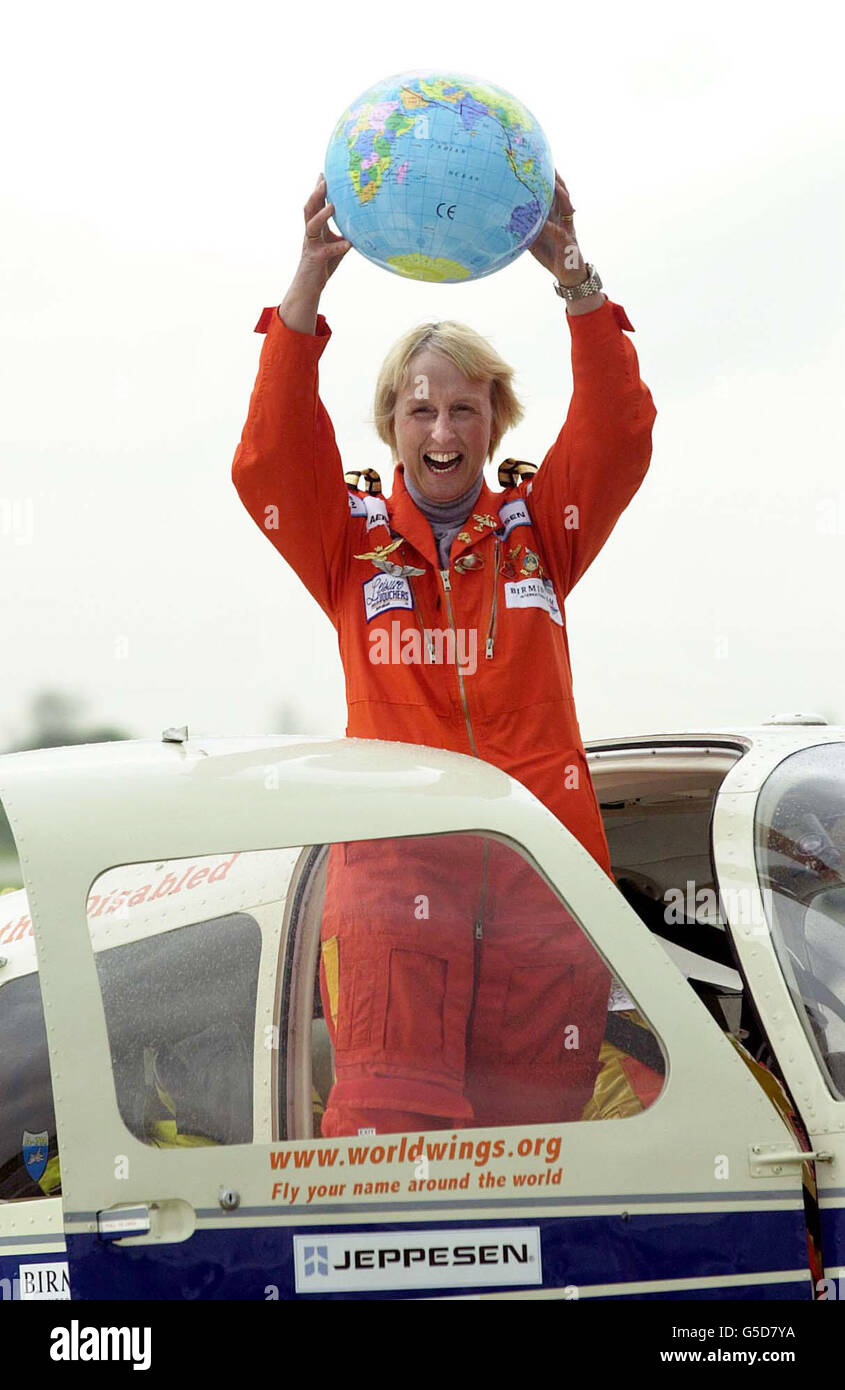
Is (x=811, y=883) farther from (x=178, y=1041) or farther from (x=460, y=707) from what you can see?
(x=178, y=1041)

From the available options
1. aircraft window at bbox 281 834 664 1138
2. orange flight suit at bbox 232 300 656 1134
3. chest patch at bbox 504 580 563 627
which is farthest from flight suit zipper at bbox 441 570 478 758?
aircraft window at bbox 281 834 664 1138

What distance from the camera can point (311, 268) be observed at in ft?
10.2

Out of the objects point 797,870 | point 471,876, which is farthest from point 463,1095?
point 797,870

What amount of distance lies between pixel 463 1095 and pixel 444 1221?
0.72 feet

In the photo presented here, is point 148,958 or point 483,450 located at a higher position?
point 483,450

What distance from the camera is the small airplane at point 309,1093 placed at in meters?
2.46

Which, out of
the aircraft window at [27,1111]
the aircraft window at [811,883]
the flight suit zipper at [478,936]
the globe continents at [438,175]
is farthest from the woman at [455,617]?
the aircraft window at [27,1111]

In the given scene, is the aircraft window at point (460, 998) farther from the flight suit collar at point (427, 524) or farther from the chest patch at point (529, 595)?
the flight suit collar at point (427, 524)

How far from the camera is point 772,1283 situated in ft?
8.45

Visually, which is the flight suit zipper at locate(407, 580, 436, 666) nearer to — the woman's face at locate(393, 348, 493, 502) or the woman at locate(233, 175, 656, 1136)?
the woman at locate(233, 175, 656, 1136)

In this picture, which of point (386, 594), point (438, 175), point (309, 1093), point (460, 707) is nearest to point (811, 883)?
point (460, 707)

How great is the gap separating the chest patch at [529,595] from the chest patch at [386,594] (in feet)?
0.75
